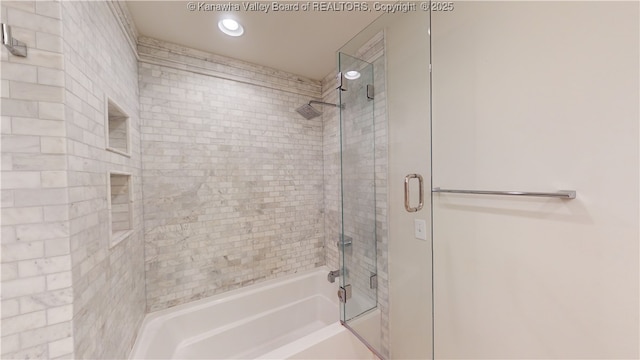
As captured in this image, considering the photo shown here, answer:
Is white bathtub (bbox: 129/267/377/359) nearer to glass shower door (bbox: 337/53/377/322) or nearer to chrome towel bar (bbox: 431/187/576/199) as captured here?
glass shower door (bbox: 337/53/377/322)

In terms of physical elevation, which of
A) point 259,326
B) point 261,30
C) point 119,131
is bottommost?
point 259,326

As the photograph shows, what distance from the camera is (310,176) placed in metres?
2.48

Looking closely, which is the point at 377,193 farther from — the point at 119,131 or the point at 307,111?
the point at 119,131

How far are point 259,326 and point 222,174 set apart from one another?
4.78ft

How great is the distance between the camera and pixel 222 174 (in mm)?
2037

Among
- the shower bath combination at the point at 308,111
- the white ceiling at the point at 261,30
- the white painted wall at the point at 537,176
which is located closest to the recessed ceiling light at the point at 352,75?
the white ceiling at the point at 261,30

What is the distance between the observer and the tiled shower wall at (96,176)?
85cm

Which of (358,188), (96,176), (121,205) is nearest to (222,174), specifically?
(121,205)

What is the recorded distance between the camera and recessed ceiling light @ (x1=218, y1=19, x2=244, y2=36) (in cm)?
158

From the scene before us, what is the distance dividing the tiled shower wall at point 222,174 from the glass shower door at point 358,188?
2.36ft

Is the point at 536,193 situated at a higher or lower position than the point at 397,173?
lower

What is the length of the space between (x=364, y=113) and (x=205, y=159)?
1.44m

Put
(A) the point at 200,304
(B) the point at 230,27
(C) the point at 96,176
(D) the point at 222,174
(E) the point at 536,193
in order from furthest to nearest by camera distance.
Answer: (D) the point at 222,174
(A) the point at 200,304
(B) the point at 230,27
(C) the point at 96,176
(E) the point at 536,193

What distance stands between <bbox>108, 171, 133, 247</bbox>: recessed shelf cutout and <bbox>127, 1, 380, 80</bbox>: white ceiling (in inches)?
44.6
